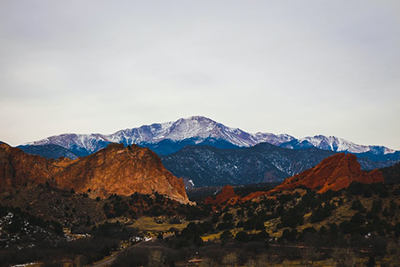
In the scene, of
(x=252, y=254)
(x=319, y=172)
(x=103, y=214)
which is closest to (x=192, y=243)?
(x=252, y=254)

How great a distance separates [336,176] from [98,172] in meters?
70.8

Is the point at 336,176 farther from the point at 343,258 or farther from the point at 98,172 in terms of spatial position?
the point at 98,172

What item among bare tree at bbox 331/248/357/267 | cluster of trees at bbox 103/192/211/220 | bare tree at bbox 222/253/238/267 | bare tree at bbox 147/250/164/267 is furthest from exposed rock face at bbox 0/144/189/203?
bare tree at bbox 331/248/357/267

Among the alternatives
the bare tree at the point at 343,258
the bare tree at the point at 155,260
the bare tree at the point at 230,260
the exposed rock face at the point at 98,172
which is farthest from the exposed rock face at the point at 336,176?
the bare tree at the point at 155,260

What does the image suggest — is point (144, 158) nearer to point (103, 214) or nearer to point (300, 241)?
point (103, 214)

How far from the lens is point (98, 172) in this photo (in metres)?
126

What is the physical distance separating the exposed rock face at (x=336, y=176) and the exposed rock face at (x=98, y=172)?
41.8 m

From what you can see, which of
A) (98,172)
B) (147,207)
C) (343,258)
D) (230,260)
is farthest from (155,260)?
(98,172)

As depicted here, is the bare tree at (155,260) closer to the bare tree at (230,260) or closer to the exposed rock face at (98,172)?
the bare tree at (230,260)

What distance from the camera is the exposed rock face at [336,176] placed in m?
103

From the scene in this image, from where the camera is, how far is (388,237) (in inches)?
2303

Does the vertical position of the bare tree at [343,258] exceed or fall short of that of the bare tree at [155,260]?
it falls short

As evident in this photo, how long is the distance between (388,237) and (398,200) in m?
14.6

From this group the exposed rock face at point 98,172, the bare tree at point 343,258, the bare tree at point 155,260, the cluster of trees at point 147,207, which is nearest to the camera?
the bare tree at point 343,258
